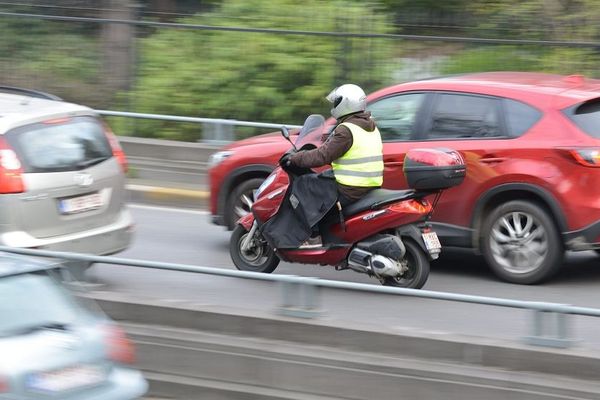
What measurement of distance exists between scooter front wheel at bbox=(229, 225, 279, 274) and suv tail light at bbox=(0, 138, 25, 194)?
2.03 meters

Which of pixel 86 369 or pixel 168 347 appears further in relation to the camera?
pixel 168 347

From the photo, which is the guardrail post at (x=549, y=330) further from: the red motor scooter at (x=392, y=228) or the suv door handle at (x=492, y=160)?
the suv door handle at (x=492, y=160)

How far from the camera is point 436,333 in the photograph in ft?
22.1

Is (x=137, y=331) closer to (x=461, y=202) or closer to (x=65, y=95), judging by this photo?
(x=461, y=202)

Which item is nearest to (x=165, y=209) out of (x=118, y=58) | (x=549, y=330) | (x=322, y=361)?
(x=118, y=58)

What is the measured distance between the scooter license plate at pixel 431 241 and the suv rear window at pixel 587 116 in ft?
5.02

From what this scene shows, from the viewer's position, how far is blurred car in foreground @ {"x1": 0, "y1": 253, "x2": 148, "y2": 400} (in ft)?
18.3

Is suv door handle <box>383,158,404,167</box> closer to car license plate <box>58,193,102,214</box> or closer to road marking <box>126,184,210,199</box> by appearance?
car license plate <box>58,193,102,214</box>

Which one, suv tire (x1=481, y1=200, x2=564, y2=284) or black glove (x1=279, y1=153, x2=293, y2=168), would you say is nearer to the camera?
black glove (x1=279, y1=153, x2=293, y2=168)

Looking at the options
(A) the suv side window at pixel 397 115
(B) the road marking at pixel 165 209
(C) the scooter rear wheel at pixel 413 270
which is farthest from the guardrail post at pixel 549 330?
(B) the road marking at pixel 165 209

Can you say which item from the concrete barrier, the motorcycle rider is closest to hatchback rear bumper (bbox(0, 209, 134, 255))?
the concrete barrier

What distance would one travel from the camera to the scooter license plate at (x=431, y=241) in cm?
869

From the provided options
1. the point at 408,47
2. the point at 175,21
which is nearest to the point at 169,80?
the point at 175,21

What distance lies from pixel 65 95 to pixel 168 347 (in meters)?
10.8
